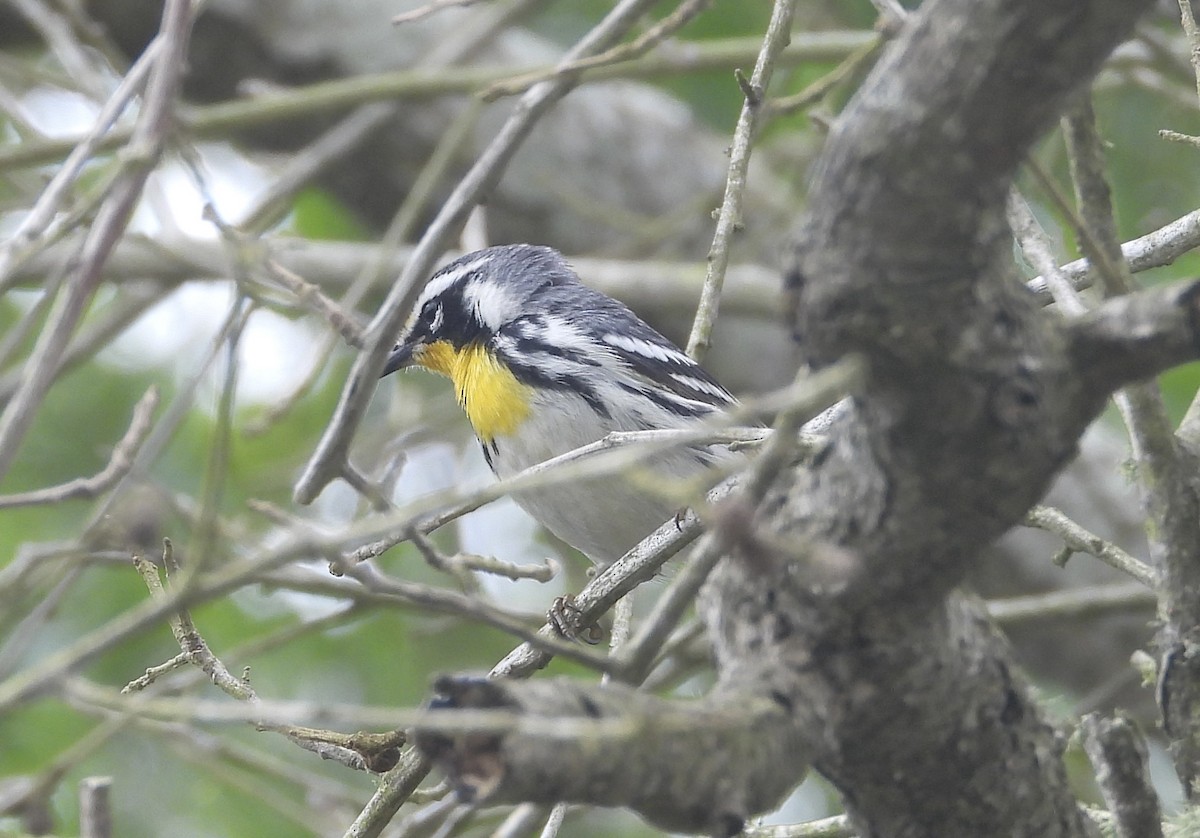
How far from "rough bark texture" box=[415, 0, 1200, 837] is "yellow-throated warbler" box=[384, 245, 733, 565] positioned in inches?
94.0

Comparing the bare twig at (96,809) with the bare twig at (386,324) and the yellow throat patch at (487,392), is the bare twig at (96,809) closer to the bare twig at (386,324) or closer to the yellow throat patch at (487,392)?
the bare twig at (386,324)

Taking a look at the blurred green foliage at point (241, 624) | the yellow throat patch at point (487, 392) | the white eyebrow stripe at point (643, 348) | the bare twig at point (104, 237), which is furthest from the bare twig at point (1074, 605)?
the bare twig at point (104, 237)

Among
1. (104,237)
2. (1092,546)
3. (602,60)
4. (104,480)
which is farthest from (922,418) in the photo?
(602,60)

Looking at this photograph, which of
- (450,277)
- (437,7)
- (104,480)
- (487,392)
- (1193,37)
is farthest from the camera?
(450,277)

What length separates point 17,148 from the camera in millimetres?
4934

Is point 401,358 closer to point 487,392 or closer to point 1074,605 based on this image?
point 487,392

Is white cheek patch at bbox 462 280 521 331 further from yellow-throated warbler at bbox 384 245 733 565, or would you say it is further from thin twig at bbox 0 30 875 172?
thin twig at bbox 0 30 875 172

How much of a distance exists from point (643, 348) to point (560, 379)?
0.42 meters

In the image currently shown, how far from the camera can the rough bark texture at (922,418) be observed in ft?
4.78

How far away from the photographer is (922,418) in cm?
160

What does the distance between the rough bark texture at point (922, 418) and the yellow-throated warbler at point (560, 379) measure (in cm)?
239

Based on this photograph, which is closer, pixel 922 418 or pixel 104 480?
pixel 922 418

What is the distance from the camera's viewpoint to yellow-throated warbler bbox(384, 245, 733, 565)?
4.62 meters

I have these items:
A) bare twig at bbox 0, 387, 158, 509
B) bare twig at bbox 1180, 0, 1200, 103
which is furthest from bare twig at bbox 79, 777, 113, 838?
bare twig at bbox 1180, 0, 1200, 103
